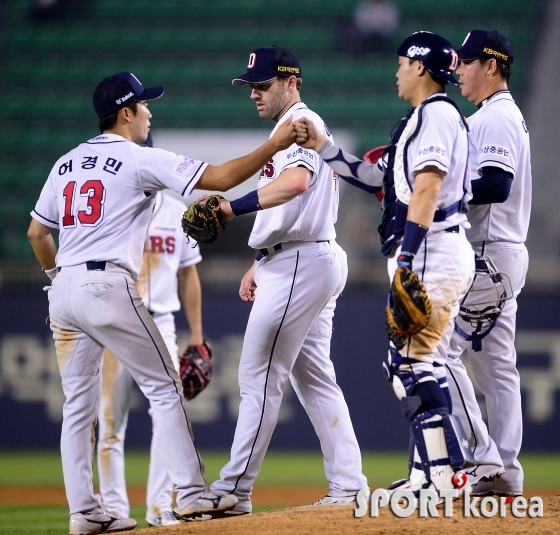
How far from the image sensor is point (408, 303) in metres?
3.44

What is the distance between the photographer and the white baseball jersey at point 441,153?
11.8 ft

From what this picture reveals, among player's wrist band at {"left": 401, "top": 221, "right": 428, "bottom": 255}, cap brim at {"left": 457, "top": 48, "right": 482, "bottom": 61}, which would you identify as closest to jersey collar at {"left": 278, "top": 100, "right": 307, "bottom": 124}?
cap brim at {"left": 457, "top": 48, "right": 482, "bottom": 61}

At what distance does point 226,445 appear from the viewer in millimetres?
9227

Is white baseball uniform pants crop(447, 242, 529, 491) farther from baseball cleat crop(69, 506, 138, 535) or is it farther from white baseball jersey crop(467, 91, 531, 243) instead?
baseball cleat crop(69, 506, 138, 535)

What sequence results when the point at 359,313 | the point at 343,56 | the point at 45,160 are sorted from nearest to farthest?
the point at 359,313
the point at 45,160
the point at 343,56

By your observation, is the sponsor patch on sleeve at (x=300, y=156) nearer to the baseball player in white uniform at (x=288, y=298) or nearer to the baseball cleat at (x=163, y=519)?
the baseball player in white uniform at (x=288, y=298)

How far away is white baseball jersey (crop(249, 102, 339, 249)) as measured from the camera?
4183 mm

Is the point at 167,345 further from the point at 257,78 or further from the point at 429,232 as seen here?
the point at 429,232

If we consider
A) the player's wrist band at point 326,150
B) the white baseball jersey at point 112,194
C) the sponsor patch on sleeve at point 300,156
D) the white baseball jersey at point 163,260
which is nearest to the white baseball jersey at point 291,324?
the sponsor patch on sleeve at point 300,156

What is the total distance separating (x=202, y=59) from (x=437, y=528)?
11.5m

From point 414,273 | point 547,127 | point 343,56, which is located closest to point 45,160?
point 343,56

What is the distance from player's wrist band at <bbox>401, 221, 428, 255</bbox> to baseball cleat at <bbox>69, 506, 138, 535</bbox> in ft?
6.08

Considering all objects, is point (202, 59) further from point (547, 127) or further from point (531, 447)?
point (531, 447)

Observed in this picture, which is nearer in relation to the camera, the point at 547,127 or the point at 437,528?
the point at 437,528
